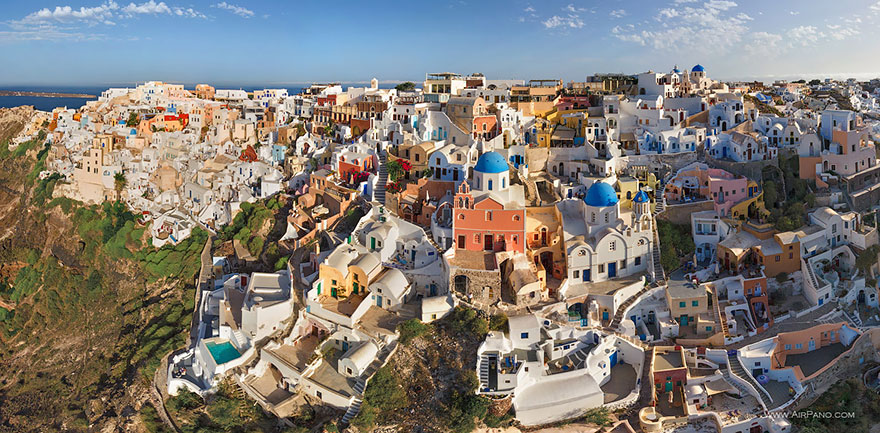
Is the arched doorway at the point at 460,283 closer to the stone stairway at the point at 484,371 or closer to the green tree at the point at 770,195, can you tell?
the stone stairway at the point at 484,371

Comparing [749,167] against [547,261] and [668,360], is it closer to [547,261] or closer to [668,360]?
[547,261]

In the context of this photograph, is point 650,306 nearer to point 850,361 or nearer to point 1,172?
point 850,361

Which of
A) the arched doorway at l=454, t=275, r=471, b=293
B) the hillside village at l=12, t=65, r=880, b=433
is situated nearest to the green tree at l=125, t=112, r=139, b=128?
the hillside village at l=12, t=65, r=880, b=433

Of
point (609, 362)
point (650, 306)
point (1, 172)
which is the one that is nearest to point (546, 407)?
point (609, 362)

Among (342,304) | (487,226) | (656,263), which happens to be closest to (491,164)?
(487,226)

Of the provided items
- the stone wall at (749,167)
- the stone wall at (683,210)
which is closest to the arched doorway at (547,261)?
the stone wall at (683,210)
